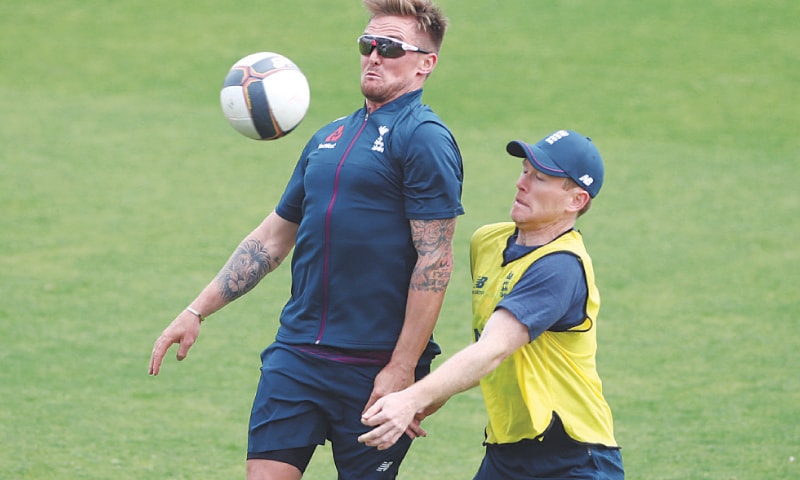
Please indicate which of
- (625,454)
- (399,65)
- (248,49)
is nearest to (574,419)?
(399,65)

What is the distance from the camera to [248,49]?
61.9 feet

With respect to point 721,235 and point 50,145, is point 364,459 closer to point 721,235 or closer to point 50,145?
point 721,235

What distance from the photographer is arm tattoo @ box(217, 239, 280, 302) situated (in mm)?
5234

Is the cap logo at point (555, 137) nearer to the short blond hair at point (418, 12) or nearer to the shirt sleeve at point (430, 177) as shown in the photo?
the shirt sleeve at point (430, 177)

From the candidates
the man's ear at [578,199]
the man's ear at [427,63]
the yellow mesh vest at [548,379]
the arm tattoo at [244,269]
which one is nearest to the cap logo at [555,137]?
the man's ear at [578,199]

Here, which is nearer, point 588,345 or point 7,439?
point 588,345

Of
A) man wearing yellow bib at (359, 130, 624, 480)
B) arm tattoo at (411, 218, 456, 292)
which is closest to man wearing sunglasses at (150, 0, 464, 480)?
arm tattoo at (411, 218, 456, 292)

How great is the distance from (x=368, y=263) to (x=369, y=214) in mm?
198

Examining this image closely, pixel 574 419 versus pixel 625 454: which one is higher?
pixel 574 419

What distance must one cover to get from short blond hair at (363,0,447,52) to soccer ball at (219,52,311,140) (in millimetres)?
919

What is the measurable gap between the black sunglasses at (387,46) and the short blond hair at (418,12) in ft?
0.40

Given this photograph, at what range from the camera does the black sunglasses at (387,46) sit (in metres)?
4.77

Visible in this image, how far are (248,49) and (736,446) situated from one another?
13119mm

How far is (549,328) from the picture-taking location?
4289 mm
